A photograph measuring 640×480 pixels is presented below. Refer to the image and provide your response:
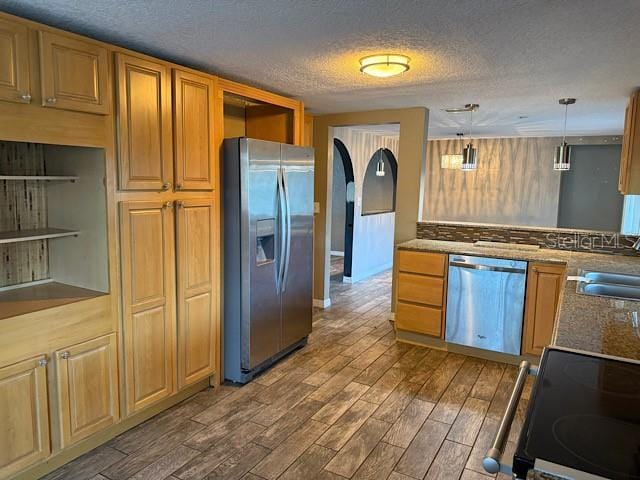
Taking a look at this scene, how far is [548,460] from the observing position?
0.91 metres

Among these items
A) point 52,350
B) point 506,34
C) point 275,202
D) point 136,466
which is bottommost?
point 136,466

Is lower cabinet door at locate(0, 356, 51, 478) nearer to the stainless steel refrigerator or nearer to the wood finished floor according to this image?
the wood finished floor

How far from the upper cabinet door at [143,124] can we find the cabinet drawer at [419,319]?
2.43 m

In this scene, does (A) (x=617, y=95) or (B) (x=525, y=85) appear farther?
(A) (x=617, y=95)

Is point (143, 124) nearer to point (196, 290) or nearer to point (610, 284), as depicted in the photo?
point (196, 290)

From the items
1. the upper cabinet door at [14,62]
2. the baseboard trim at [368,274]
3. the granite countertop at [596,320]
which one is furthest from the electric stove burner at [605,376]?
the baseboard trim at [368,274]

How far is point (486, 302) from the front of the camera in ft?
12.3

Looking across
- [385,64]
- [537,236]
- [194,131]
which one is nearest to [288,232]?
[194,131]

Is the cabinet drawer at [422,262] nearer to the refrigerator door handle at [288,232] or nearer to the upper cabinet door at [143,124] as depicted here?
the refrigerator door handle at [288,232]

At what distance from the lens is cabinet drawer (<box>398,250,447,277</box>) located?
3.91 metres

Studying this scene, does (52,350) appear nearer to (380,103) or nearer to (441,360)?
(441,360)

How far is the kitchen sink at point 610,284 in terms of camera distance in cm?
268

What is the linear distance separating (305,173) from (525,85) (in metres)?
1.82

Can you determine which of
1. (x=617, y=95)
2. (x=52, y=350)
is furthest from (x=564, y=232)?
(x=52, y=350)
